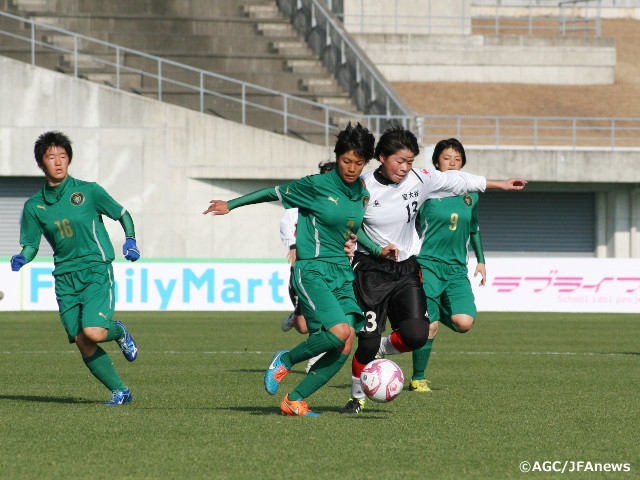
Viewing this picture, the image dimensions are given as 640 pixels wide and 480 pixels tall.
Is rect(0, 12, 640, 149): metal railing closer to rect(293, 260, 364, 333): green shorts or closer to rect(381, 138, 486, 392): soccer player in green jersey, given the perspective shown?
rect(381, 138, 486, 392): soccer player in green jersey

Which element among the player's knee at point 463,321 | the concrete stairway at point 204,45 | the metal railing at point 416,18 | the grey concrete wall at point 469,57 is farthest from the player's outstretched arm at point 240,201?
the metal railing at point 416,18

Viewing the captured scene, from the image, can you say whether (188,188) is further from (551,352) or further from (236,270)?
(551,352)

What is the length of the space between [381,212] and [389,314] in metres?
0.77

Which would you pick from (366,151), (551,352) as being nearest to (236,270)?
(551,352)

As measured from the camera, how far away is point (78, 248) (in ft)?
30.1

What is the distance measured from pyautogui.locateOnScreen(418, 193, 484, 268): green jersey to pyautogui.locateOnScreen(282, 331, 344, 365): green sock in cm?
256

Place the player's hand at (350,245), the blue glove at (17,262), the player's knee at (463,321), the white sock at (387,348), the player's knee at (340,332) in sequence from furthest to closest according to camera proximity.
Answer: the player's knee at (463,321)
the white sock at (387,348)
the blue glove at (17,262)
the player's hand at (350,245)
the player's knee at (340,332)

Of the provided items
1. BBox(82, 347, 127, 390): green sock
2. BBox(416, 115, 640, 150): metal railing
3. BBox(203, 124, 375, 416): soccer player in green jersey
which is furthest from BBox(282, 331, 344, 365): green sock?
BBox(416, 115, 640, 150): metal railing

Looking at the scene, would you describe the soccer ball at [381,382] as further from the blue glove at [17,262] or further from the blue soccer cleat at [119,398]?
the blue glove at [17,262]

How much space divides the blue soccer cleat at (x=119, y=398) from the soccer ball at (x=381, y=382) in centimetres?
188

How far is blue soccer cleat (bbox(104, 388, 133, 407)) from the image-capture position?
9.31m

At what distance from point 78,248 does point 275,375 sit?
1.82 meters

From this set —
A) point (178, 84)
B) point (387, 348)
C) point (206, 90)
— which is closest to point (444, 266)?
point (387, 348)

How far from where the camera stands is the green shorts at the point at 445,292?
10.7 metres
